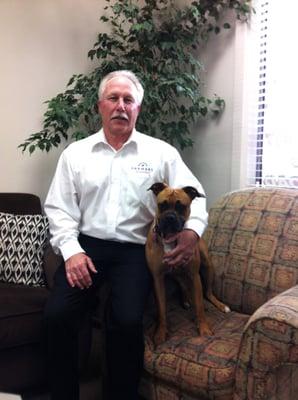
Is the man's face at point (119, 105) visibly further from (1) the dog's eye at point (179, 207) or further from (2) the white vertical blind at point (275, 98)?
(2) the white vertical blind at point (275, 98)

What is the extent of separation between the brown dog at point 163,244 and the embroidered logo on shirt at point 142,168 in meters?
0.12

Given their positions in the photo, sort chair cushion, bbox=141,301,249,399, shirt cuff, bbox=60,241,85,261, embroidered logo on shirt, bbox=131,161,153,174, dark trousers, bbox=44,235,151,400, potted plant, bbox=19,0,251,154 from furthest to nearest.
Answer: potted plant, bbox=19,0,251,154 < embroidered logo on shirt, bbox=131,161,153,174 < shirt cuff, bbox=60,241,85,261 < dark trousers, bbox=44,235,151,400 < chair cushion, bbox=141,301,249,399

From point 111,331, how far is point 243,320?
1.74 feet

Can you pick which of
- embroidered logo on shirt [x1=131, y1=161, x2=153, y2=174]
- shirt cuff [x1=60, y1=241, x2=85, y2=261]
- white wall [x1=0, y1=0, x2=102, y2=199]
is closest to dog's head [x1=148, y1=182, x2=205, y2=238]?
embroidered logo on shirt [x1=131, y1=161, x2=153, y2=174]

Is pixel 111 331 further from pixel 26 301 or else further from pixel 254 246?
pixel 254 246

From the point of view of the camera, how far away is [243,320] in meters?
1.58

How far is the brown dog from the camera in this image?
58.0 inches

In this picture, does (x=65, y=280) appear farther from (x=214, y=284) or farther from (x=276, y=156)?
(x=276, y=156)

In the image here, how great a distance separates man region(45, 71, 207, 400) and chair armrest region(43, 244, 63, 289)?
222mm

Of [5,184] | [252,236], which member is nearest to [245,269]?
[252,236]

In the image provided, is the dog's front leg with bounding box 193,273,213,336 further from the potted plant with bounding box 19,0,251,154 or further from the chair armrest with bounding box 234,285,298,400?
the potted plant with bounding box 19,0,251,154

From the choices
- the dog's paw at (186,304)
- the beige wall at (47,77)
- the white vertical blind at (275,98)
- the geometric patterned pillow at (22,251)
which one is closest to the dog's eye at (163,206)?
the dog's paw at (186,304)

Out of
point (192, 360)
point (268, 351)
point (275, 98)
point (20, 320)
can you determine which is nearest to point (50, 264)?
point (20, 320)

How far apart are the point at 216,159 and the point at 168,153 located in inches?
34.5
